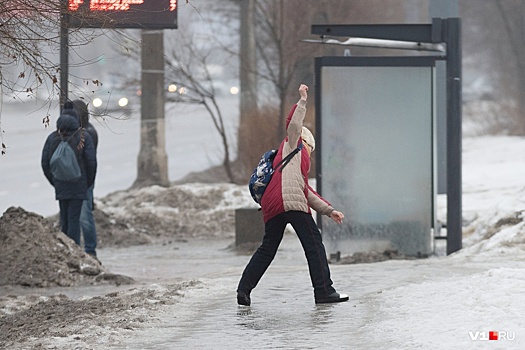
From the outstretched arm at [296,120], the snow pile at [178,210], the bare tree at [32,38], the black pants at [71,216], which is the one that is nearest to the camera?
the bare tree at [32,38]

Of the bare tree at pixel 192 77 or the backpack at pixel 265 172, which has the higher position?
the bare tree at pixel 192 77

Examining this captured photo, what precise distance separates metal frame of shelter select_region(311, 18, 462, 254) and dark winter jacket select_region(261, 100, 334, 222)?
14.2 ft

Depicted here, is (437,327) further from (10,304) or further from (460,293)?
(10,304)

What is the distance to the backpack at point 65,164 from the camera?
41.4 feet

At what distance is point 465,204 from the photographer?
18531 millimetres

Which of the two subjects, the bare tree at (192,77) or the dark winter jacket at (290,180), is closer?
the dark winter jacket at (290,180)

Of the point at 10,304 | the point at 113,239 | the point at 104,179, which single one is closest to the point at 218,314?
the point at 10,304

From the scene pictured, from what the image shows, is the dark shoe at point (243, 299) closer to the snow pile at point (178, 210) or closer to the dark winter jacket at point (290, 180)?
the dark winter jacket at point (290, 180)

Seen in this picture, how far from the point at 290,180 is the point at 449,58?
16.4ft

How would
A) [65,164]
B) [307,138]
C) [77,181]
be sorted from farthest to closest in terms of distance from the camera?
[77,181] < [65,164] < [307,138]

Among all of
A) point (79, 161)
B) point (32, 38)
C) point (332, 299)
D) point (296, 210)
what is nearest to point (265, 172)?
point (296, 210)

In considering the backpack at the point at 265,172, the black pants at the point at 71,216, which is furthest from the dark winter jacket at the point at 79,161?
the backpack at the point at 265,172

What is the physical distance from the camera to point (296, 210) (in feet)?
28.5

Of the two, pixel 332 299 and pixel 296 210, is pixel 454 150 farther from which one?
pixel 296 210
